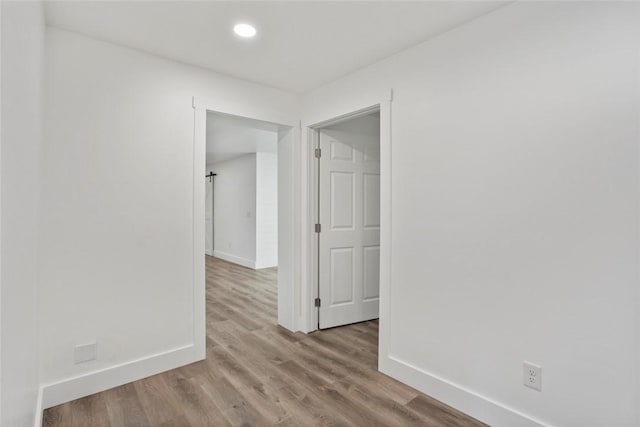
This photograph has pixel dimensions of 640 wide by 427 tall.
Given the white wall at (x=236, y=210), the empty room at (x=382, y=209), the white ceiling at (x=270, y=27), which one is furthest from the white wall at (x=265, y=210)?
the white ceiling at (x=270, y=27)

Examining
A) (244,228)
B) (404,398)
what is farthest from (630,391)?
(244,228)

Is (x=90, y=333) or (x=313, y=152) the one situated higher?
(x=313, y=152)

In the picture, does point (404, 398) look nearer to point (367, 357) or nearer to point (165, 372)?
point (367, 357)

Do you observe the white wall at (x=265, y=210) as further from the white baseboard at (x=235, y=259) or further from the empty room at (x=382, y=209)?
the empty room at (x=382, y=209)

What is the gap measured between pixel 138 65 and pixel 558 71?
262 cm

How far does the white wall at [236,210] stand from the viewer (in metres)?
6.97

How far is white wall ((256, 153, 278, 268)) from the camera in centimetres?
682

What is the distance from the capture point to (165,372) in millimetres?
2488

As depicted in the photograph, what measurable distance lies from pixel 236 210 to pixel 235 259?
3.63 ft

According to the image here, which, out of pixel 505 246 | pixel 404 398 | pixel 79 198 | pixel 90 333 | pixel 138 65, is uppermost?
pixel 138 65

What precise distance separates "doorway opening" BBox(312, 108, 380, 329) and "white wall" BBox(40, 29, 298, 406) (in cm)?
124

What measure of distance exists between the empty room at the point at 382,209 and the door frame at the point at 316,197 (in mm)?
26

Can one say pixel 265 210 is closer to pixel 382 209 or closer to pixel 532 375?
→ pixel 382 209

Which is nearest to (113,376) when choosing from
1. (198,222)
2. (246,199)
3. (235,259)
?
(198,222)
